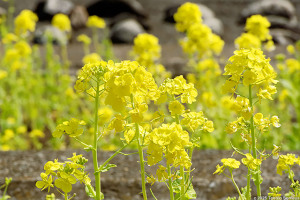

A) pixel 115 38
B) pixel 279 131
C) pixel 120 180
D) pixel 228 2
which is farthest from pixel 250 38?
pixel 228 2

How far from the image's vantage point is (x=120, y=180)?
2.34m

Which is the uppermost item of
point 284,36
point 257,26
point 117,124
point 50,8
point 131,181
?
point 50,8

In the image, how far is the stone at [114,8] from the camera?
9482 mm

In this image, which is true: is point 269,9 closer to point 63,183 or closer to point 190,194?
point 190,194

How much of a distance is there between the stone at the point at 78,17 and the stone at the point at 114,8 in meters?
0.21

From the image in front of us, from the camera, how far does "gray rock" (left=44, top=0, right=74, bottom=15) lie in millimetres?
9375

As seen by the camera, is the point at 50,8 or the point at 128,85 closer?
the point at 128,85

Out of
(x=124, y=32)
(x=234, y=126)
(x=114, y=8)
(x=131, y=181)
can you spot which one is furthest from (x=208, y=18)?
(x=234, y=126)

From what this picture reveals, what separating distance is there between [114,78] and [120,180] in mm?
1138

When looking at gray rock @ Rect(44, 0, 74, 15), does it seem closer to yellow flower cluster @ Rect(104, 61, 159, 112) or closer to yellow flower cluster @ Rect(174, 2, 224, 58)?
yellow flower cluster @ Rect(174, 2, 224, 58)

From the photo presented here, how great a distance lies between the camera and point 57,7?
9484 millimetres

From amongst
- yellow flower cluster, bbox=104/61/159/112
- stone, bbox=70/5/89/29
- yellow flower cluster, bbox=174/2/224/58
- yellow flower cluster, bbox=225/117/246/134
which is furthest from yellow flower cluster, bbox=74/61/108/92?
stone, bbox=70/5/89/29

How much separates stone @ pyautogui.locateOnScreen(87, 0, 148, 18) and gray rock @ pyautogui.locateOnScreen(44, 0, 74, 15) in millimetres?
434

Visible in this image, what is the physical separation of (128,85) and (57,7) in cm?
854
